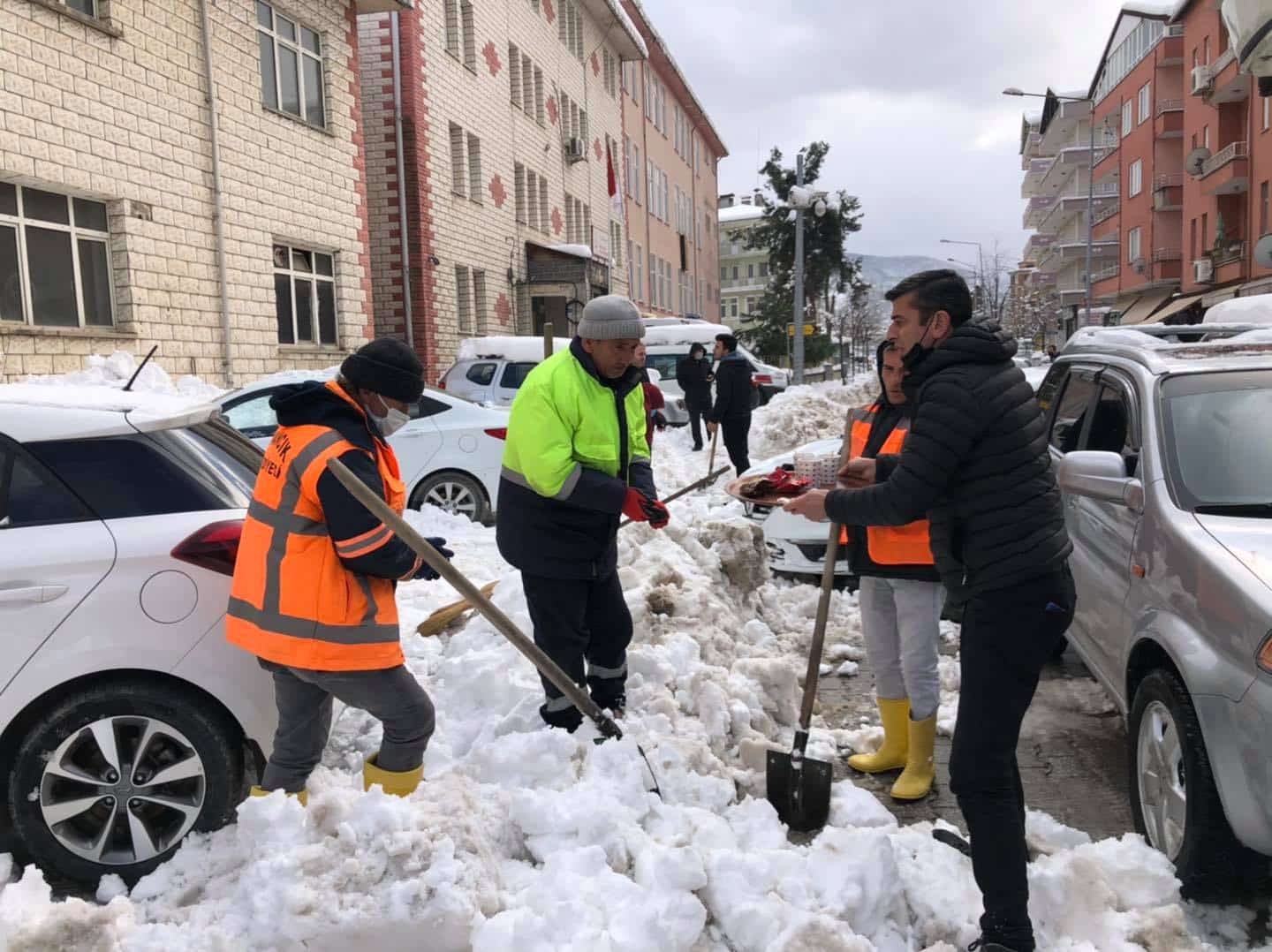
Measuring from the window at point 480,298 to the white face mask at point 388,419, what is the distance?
63.8 feet

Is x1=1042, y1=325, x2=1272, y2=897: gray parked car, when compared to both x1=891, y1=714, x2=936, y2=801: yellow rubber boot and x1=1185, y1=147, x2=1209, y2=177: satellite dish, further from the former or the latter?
x1=1185, y1=147, x2=1209, y2=177: satellite dish

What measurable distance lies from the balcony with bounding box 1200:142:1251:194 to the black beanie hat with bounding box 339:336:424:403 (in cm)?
3980

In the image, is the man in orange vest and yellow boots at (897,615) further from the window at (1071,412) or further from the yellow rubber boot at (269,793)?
the yellow rubber boot at (269,793)

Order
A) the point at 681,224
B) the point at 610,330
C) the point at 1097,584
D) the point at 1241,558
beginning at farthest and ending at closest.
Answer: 1. the point at 681,224
2. the point at 1097,584
3. the point at 610,330
4. the point at 1241,558

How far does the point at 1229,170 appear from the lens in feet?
117

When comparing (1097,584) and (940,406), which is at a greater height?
(940,406)

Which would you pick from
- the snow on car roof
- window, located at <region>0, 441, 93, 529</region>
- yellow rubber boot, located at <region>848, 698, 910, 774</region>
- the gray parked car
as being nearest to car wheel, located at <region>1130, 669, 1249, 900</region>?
the gray parked car

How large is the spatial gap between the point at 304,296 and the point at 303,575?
43.0ft

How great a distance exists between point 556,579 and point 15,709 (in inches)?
71.9

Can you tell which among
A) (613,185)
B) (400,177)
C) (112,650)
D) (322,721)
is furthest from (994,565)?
(613,185)

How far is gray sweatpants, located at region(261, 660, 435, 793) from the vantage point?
3.14 m

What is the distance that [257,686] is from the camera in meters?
3.38

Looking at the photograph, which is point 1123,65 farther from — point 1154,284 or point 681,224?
point 681,224

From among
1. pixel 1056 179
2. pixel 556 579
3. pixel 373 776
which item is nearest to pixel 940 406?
pixel 556 579
